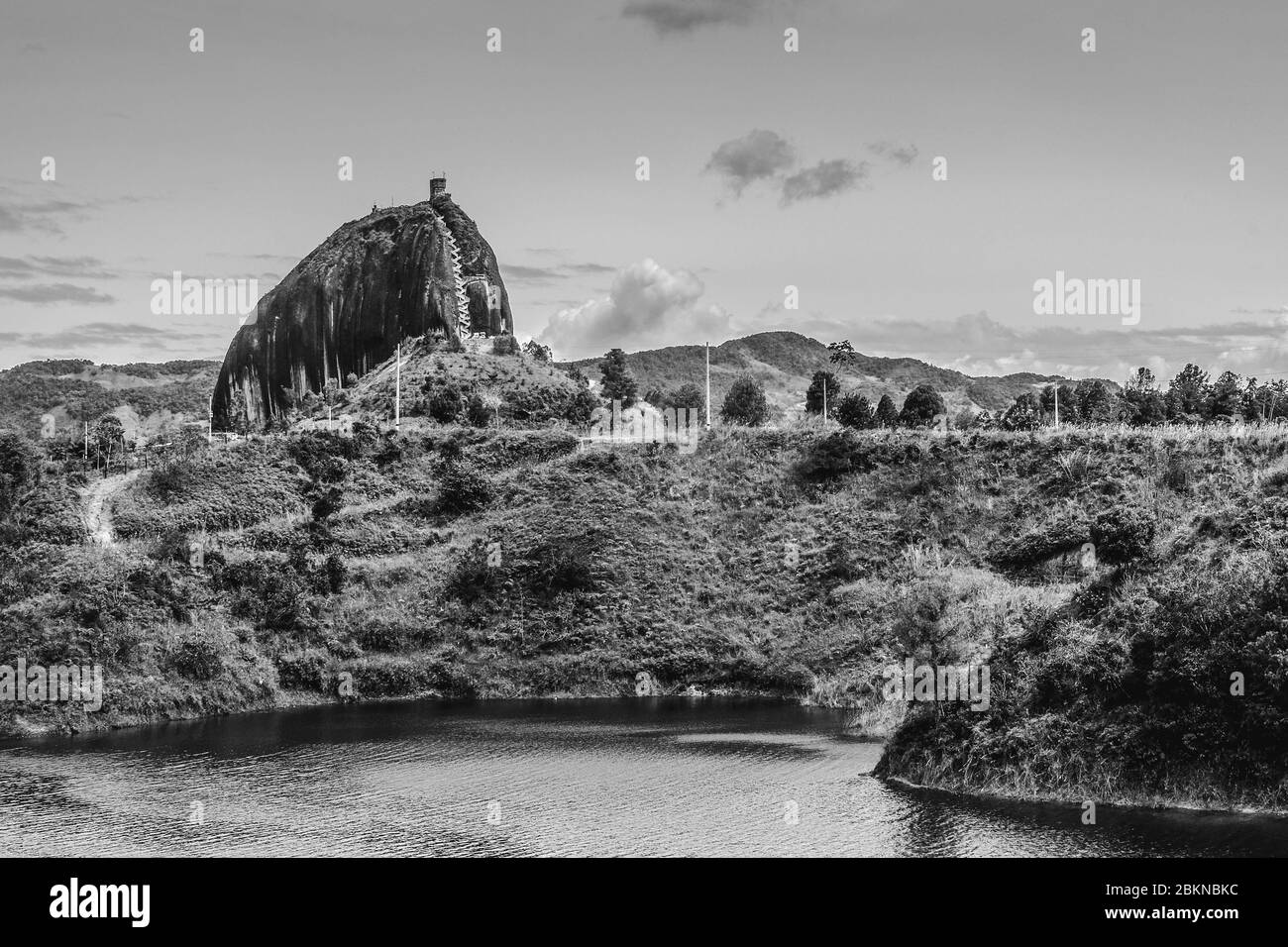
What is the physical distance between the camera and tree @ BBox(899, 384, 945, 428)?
427 feet

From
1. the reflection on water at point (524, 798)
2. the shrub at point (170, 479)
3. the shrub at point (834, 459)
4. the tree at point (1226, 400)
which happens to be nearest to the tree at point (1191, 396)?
the tree at point (1226, 400)

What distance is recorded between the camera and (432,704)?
299 ft

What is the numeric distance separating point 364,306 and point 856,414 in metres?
59.3

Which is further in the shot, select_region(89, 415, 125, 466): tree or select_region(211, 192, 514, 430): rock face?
select_region(211, 192, 514, 430): rock face

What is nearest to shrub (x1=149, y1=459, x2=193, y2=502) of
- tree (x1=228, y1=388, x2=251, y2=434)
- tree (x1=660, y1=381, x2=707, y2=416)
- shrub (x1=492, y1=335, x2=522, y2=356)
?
shrub (x1=492, y1=335, x2=522, y2=356)

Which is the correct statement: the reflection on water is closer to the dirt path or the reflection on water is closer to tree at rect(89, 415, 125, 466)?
the dirt path

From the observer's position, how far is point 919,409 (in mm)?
130500

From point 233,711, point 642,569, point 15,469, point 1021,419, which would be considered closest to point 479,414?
point 642,569

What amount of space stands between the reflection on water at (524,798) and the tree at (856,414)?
48.5 m

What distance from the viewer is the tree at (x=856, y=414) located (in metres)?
127

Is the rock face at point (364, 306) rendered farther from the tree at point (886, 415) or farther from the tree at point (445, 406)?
the tree at point (886, 415)

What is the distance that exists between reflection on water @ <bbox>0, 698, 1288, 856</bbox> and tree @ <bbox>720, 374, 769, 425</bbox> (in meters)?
57.5

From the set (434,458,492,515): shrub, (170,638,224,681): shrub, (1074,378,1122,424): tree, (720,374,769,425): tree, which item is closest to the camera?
(170,638,224,681): shrub

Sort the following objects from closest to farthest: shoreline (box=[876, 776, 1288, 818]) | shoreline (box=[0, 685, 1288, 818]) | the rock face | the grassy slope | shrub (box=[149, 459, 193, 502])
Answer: shoreline (box=[876, 776, 1288, 818])
shoreline (box=[0, 685, 1288, 818])
the grassy slope
shrub (box=[149, 459, 193, 502])
the rock face
